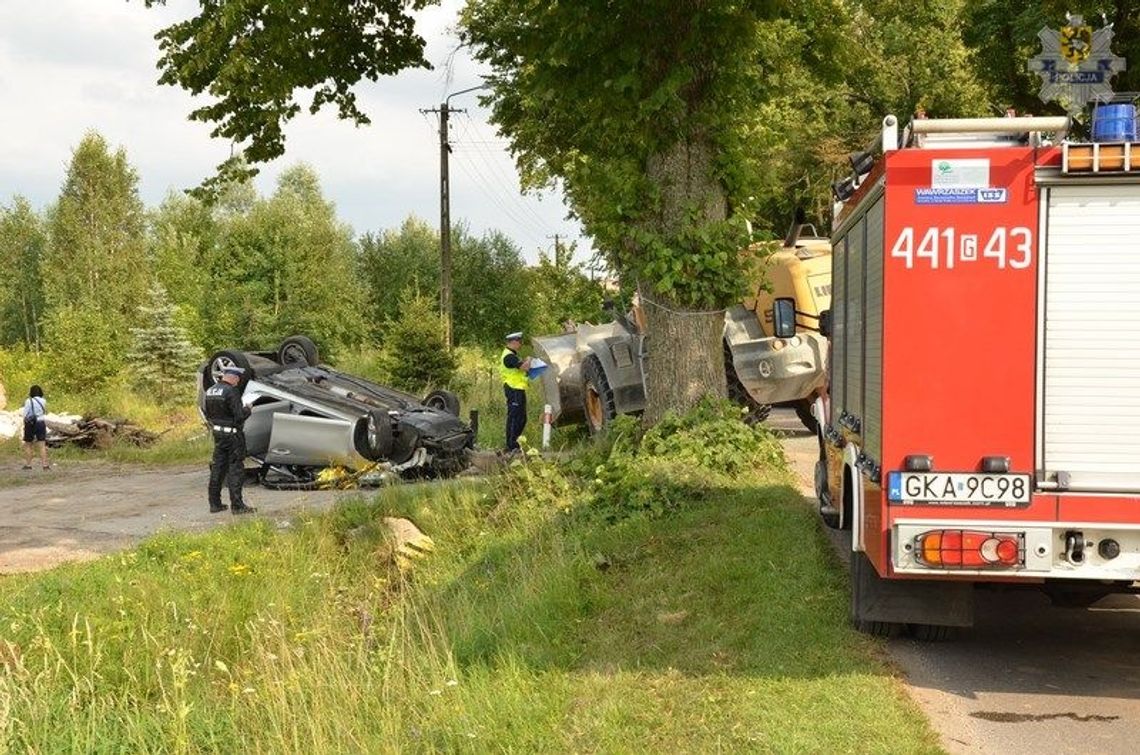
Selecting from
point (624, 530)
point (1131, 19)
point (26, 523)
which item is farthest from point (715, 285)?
point (1131, 19)

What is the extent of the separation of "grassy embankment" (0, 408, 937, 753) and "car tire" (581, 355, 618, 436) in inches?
134

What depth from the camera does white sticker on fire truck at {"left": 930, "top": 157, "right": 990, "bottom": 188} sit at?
19.9 ft

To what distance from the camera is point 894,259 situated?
6160 millimetres

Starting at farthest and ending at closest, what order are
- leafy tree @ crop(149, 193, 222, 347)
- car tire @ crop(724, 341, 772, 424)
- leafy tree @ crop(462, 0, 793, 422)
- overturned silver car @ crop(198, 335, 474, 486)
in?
leafy tree @ crop(149, 193, 222, 347), overturned silver car @ crop(198, 335, 474, 486), car tire @ crop(724, 341, 772, 424), leafy tree @ crop(462, 0, 793, 422)

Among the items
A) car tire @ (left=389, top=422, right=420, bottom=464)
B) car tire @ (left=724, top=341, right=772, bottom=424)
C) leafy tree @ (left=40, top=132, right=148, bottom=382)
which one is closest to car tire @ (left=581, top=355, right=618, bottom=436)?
car tire @ (left=724, top=341, right=772, bottom=424)

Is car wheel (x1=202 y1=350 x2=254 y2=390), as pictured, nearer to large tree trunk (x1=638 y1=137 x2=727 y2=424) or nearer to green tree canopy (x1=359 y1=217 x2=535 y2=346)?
large tree trunk (x1=638 y1=137 x2=727 y2=424)

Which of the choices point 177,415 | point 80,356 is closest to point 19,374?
point 80,356

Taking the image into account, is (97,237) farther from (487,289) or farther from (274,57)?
(274,57)

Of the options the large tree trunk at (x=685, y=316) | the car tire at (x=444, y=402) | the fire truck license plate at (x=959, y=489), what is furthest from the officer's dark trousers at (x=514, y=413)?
the fire truck license plate at (x=959, y=489)

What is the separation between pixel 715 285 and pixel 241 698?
244 inches

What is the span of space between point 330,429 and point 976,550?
1148 cm

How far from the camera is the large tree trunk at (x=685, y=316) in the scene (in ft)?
40.2

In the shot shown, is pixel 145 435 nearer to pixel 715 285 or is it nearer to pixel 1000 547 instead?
pixel 715 285

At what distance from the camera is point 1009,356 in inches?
239
